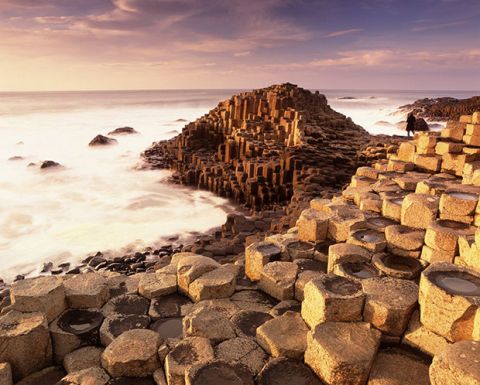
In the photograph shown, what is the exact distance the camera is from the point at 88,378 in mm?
3340

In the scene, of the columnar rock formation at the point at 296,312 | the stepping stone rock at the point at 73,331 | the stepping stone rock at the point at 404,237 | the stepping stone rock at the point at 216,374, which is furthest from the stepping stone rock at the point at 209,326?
the stepping stone rock at the point at 404,237

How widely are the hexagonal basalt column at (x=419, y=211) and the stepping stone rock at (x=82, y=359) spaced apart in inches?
161

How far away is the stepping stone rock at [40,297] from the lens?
4.03m

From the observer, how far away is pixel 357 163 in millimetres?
13625

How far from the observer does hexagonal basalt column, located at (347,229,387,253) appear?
4.48 metres

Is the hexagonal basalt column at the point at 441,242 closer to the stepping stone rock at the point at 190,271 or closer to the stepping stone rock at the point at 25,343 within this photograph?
the stepping stone rock at the point at 190,271

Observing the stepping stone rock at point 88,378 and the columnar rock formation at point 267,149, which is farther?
the columnar rock formation at point 267,149

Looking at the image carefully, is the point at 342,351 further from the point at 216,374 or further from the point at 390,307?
the point at 216,374

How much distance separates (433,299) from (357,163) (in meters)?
11.1

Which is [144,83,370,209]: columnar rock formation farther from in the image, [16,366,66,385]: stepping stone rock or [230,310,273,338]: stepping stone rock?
[16,366,66,385]: stepping stone rock

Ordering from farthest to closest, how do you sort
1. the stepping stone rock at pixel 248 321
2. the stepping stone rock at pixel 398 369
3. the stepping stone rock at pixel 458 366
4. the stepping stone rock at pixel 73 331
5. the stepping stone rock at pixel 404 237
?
the stepping stone rock at pixel 404 237, the stepping stone rock at pixel 73 331, the stepping stone rock at pixel 248 321, the stepping stone rock at pixel 398 369, the stepping stone rock at pixel 458 366

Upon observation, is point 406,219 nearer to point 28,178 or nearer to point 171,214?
point 171,214

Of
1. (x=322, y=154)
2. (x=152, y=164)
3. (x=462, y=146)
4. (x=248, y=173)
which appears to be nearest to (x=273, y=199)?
(x=248, y=173)

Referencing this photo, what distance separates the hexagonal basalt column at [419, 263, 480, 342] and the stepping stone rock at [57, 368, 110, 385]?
9.70 ft
